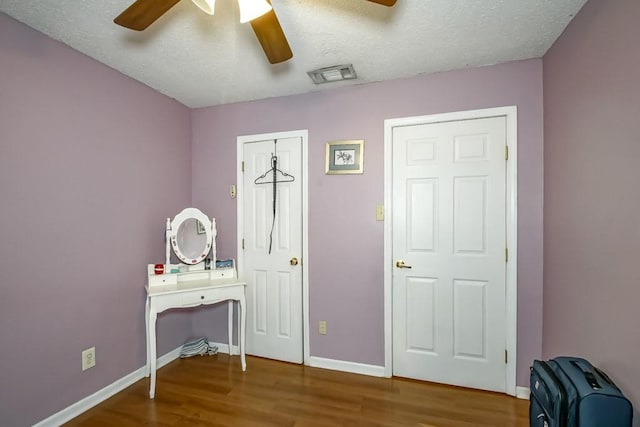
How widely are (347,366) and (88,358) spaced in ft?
6.24

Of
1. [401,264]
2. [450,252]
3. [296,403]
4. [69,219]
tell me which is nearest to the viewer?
[69,219]

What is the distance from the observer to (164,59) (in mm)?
1974

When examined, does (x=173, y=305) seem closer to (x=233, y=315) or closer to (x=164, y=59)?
(x=233, y=315)

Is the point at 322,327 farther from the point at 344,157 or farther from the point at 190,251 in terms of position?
the point at 344,157

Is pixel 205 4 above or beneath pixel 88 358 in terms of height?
above

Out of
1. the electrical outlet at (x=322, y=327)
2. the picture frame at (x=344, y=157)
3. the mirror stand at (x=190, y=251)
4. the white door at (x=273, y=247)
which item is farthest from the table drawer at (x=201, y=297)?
the picture frame at (x=344, y=157)

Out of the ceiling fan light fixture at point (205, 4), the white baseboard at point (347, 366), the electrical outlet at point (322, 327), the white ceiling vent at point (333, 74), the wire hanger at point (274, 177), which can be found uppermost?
the white ceiling vent at point (333, 74)

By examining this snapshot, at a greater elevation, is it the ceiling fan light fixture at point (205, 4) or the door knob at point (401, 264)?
the ceiling fan light fixture at point (205, 4)

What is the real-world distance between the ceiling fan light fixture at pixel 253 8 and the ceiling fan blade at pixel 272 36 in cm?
4

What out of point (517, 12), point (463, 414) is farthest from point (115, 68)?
point (463, 414)

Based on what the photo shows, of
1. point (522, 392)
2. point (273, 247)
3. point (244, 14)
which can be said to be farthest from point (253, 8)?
point (522, 392)

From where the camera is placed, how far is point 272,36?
1.29 metres

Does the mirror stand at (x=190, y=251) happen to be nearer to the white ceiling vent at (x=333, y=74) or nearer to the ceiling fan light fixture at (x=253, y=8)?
the white ceiling vent at (x=333, y=74)

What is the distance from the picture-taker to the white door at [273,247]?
8.32ft
